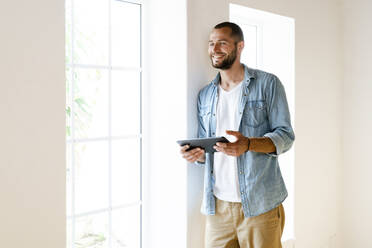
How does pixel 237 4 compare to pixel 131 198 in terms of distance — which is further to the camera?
pixel 237 4

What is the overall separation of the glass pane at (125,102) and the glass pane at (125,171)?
3.3 inches

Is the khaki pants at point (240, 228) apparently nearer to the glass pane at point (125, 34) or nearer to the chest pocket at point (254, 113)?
the chest pocket at point (254, 113)

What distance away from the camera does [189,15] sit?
2.05 m

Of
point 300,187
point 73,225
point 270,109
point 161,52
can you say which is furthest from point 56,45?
point 300,187

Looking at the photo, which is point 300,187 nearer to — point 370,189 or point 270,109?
point 370,189

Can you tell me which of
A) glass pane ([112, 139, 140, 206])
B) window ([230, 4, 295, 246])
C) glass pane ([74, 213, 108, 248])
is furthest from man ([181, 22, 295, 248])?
window ([230, 4, 295, 246])

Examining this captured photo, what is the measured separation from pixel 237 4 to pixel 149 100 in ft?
2.88

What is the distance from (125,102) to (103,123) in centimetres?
20

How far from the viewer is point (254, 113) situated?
191 cm

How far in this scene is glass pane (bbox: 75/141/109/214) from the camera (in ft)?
6.44

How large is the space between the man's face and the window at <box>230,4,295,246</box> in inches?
37.9

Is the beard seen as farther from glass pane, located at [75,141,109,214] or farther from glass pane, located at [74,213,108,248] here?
glass pane, located at [74,213,108,248]

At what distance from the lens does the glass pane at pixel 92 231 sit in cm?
198

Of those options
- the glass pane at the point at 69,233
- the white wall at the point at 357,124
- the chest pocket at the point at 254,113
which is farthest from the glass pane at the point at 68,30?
the white wall at the point at 357,124
